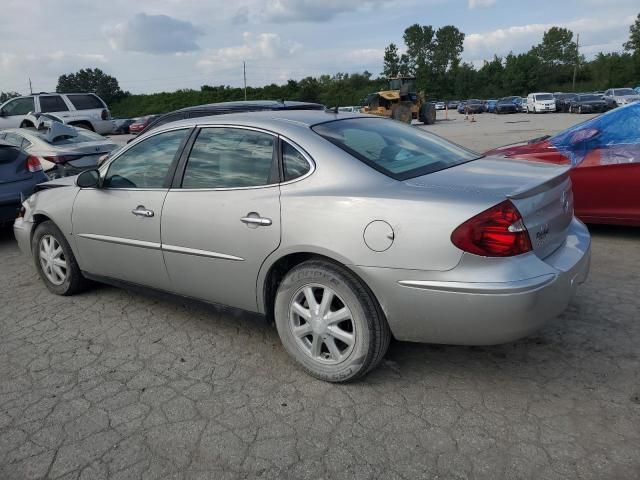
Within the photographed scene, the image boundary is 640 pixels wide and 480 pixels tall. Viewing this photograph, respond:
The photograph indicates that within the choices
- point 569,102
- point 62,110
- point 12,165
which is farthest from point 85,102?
point 569,102

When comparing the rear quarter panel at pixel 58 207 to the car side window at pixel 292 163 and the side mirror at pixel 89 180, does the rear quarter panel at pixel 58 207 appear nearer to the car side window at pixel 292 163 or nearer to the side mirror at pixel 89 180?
the side mirror at pixel 89 180

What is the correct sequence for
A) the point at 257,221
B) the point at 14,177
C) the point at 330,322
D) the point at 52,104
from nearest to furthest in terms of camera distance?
the point at 330,322 < the point at 257,221 < the point at 14,177 < the point at 52,104

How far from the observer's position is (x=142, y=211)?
12.4 ft

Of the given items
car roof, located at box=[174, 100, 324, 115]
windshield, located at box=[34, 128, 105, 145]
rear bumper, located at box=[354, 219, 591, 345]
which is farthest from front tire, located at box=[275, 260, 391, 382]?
windshield, located at box=[34, 128, 105, 145]

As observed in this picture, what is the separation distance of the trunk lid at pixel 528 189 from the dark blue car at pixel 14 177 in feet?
18.4

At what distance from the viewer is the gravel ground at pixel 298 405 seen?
2461 mm

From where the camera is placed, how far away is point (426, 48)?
110062 mm

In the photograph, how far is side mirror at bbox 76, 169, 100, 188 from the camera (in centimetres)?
414

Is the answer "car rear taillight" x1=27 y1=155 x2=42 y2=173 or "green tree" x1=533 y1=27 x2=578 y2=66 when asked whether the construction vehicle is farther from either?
"green tree" x1=533 y1=27 x2=578 y2=66

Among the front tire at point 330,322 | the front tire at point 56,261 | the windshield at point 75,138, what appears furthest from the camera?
the windshield at point 75,138

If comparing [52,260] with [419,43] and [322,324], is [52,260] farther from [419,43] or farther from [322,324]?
[419,43]

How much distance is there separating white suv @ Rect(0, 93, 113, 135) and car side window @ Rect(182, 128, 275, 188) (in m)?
14.4

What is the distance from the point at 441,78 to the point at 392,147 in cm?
9390

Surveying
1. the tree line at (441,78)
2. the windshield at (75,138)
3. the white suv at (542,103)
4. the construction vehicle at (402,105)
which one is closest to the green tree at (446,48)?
the tree line at (441,78)
